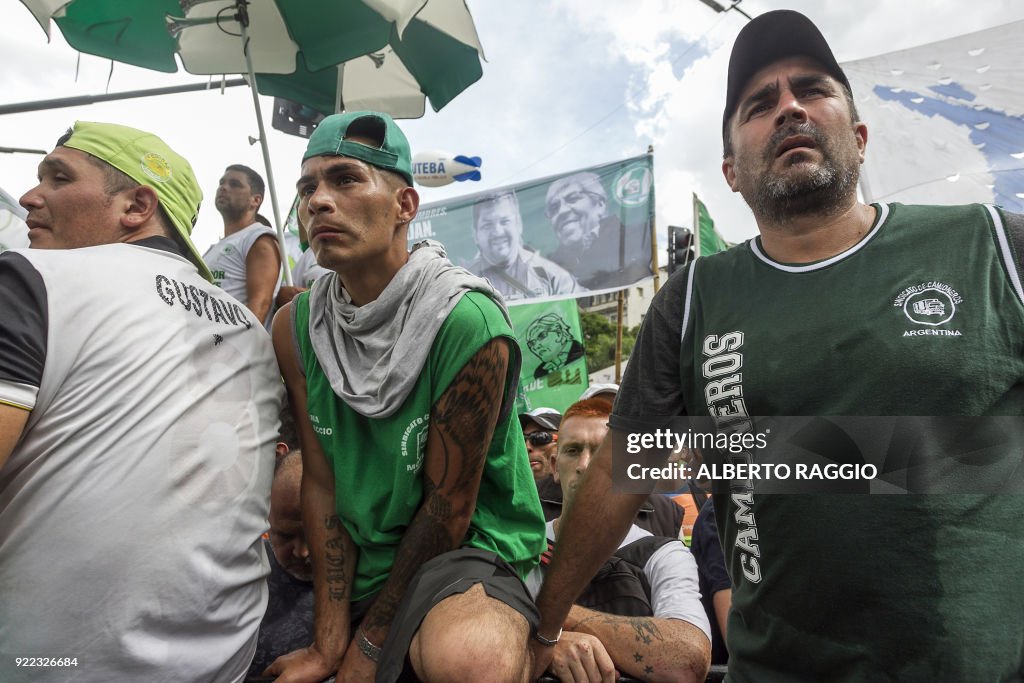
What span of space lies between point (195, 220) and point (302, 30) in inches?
104

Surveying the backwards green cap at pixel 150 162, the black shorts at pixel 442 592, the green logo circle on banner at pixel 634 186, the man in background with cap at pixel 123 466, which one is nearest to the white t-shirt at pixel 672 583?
the black shorts at pixel 442 592

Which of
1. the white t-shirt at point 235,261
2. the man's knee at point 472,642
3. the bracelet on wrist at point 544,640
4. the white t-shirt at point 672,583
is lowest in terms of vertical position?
the white t-shirt at point 672,583

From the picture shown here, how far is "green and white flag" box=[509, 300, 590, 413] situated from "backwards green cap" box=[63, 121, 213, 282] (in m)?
5.39

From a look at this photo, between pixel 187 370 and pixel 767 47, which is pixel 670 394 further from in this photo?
pixel 187 370

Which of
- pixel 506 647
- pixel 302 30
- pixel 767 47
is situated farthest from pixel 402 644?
pixel 302 30

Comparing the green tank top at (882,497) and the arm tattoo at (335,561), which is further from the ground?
the green tank top at (882,497)

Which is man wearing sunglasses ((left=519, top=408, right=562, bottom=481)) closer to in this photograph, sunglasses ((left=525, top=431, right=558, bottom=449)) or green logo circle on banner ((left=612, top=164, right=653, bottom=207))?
sunglasses ((left=525, top=431, right=558, bottom=449))

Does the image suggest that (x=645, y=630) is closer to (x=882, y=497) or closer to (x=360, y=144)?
(x=882, y=497)

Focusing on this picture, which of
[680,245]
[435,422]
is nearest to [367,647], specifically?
[435,422]

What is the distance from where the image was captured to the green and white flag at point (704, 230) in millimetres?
8641

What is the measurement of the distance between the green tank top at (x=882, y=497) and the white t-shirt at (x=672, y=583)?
3.14 ft

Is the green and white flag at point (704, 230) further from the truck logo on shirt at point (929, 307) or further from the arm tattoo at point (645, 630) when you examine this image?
the truck logo on shirt at point (929, 307)

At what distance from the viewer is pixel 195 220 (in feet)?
7.56

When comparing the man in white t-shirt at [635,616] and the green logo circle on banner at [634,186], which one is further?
the green logo circle on banner at [634,186]
